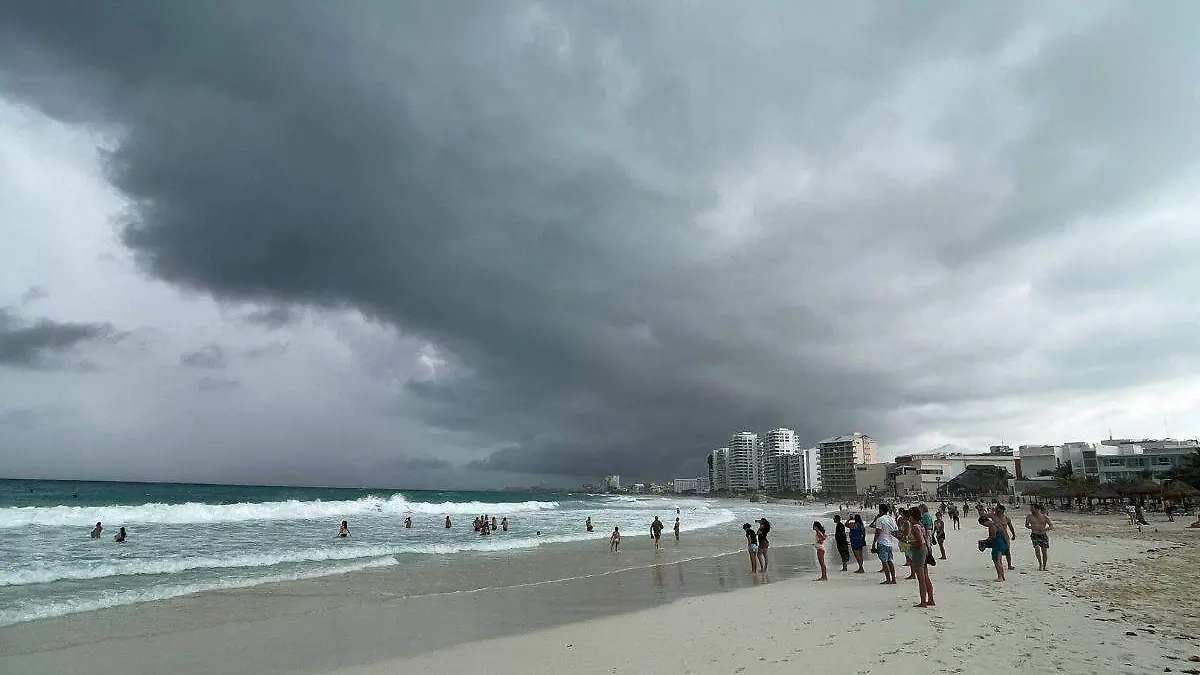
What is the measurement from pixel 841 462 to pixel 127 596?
659 feet

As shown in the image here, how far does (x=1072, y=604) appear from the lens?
38.5 ft

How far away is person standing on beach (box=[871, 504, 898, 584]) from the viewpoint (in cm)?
1512

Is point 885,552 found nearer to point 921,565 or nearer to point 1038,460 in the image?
point 921,565

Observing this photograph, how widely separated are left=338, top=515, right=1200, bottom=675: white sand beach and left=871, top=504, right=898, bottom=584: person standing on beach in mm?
459

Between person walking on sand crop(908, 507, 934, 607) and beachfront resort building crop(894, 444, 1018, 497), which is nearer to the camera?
person walking on sand crop(908, 507, 934, 607)

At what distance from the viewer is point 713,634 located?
1042 cm

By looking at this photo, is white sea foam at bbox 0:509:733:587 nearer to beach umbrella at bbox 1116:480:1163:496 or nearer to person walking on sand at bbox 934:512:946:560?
person walking on sand at bbox 934:512:946:560

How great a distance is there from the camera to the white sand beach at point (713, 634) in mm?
8375

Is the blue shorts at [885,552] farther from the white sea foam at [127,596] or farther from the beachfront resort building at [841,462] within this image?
the beachfront resort building at [841,462]

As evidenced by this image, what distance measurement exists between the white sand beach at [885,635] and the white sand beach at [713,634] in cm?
4

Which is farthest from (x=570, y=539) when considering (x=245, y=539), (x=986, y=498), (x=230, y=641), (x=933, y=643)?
(x=986, y=498)

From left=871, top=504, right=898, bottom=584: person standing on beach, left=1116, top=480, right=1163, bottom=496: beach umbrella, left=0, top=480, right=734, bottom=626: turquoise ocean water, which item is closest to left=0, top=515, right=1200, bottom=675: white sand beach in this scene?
left=871, top=504, right=898, bottom=584: person standing on beach

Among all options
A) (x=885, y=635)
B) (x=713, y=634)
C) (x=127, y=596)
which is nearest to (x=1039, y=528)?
(x=885, y=635)

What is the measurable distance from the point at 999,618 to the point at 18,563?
92.1 feet
